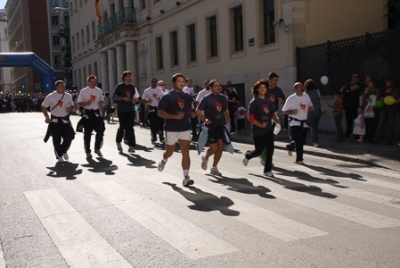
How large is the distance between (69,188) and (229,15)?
15.5 meters

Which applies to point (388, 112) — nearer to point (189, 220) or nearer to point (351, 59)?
point (351, 59)

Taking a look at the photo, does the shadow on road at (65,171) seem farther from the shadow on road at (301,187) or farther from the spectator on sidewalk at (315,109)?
the spectator on sidewalk at (315,109)

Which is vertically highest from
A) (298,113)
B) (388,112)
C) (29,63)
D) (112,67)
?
(29,63)

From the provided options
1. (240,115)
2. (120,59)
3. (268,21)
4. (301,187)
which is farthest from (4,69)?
(301,187)

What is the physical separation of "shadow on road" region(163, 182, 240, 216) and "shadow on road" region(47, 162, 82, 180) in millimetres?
2696

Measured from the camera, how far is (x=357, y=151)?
1166 cm

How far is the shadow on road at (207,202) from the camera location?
636cm

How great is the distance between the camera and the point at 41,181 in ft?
29.5

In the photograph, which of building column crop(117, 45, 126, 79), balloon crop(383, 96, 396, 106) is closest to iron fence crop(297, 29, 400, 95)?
balloon crop(383, 96, 396, 106)

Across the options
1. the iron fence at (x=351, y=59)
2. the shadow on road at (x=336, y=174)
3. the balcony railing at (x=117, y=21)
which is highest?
the balcony railing at (x=117, y=21)

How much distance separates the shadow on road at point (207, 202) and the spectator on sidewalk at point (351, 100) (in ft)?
25.3

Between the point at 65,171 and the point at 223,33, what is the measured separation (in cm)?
1425

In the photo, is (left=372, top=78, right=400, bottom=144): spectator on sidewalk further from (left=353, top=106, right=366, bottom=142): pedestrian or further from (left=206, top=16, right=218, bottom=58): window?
(left=206, top=16, right=218, bottom=58): window

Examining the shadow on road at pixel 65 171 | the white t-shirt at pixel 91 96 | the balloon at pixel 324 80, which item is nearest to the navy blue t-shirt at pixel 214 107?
the shadow on road at pixel 65 171
